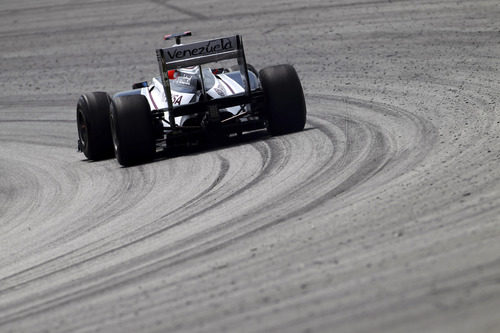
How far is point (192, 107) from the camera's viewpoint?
11516 millimetres

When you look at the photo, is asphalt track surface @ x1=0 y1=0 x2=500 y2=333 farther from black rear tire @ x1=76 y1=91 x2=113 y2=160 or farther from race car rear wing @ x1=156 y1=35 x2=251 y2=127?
race car rear wing @ x1=156 y1=35 x2=251 y2=127

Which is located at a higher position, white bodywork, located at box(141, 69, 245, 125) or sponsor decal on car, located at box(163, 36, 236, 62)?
sponsor decal on car, located at box(163, 36, 236, 62)

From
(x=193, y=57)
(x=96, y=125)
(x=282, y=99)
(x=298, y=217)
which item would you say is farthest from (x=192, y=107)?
(x=298, y=217)

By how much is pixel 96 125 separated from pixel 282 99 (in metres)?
2.77

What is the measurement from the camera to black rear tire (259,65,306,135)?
38.4 ft

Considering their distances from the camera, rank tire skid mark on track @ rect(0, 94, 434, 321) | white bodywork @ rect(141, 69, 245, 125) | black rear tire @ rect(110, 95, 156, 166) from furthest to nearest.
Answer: white bodywork @ rect(141, 69, 245, 125) < black rear tire @ rect(110, 95, 156, 166) < tire skid mark on track @ rect(0, 94, 434, 321)

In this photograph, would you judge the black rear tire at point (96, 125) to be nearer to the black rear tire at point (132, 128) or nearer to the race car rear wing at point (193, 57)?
the black rear tire at point (132, 128)

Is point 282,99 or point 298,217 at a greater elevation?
point 282,99

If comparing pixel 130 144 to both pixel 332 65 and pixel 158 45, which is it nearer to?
pixel 332 65

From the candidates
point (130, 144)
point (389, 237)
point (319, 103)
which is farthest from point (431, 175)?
point (319, 103)

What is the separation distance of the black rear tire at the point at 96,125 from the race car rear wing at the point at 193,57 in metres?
1.34

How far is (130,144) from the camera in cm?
1134

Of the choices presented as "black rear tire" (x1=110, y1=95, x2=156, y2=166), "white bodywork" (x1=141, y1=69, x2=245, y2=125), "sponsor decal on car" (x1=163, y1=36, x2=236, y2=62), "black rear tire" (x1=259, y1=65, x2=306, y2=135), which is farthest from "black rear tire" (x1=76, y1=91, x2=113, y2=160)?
"black rear tire" (x1=259, y1=65, x2=306, y2=135)

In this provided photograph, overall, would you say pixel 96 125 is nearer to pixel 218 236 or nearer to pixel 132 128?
pixel 132 128
